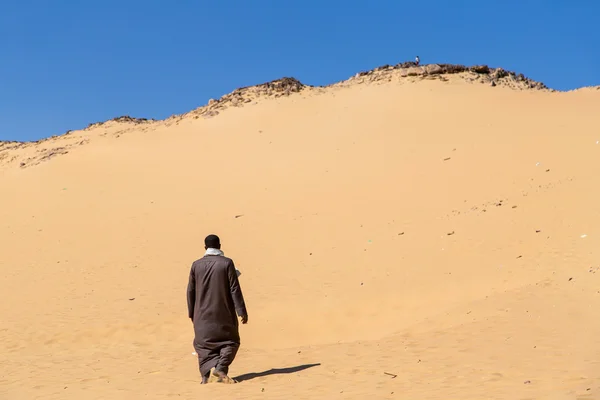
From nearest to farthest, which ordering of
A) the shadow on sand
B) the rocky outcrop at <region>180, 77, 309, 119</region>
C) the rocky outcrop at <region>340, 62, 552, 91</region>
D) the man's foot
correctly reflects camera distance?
the man's foot, the shadow on sand, the rocky outcrop at <region>340, 62, 552, 91</region>, the rocky outcrop at <region>180, 77, 309, 119</region>

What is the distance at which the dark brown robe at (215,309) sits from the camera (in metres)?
6.77

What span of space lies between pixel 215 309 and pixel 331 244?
8.91 metres

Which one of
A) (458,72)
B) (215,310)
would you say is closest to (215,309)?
(215,310)

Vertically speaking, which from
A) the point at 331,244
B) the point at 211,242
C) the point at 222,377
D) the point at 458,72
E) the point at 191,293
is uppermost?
the point at 458,72

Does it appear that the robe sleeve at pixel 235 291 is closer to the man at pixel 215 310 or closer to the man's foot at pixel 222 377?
the man at pixel 215 310

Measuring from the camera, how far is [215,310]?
6801 mm

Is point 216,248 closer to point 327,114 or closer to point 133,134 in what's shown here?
point 327,114

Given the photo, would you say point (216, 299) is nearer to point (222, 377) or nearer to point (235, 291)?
point (235, 291)

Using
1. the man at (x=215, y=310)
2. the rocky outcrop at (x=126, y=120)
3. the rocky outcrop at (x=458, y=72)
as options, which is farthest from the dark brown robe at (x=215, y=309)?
the rocky outcrop at (x=126, y=120)

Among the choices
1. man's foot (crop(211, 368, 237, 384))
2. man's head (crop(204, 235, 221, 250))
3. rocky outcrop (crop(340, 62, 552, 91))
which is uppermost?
rocky outcrop (crop(340, 62, 552, 91))

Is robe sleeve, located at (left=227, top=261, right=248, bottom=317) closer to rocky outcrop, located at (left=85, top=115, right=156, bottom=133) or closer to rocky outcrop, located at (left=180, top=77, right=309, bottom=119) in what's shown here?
rocky outcrop, located at (left=180, top=77, right=309, bottom=119)

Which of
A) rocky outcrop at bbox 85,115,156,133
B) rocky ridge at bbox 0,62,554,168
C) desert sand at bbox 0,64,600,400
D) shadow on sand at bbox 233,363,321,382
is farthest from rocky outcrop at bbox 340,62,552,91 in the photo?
shadow on sand at bbox 233,363,321,382

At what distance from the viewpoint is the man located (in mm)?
6766

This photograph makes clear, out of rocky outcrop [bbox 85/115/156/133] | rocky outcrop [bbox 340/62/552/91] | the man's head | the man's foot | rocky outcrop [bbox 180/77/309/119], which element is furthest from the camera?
rocky outcrop [bbox 85/115/156/133]
